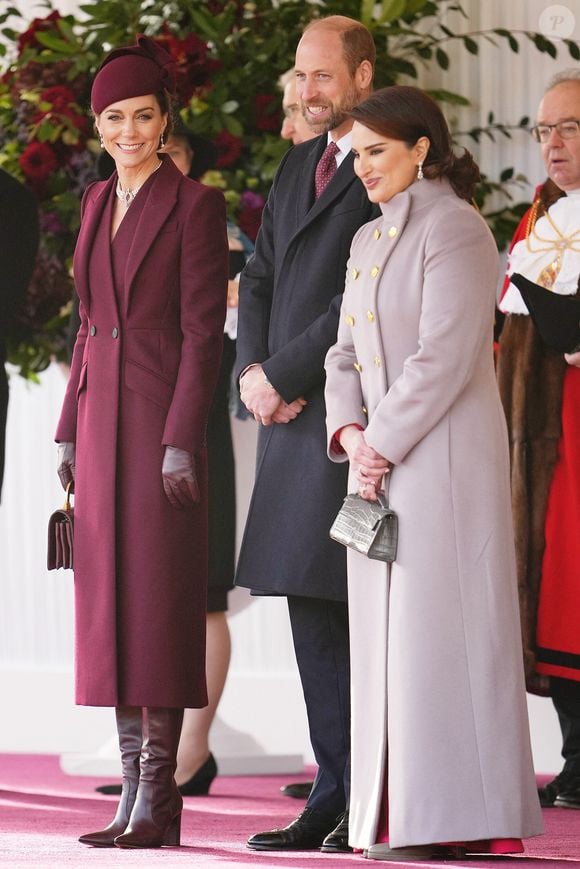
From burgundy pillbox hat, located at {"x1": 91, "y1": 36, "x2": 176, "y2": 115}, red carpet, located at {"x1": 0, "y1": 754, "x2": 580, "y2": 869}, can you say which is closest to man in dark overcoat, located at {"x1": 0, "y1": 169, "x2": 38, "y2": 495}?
red carpet, located at {"x1": 0, "y1": 754, "x2": 580, "y2": 869}

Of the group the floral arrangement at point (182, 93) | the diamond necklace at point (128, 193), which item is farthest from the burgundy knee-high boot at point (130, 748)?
the floral arrangement at point (182, 93)

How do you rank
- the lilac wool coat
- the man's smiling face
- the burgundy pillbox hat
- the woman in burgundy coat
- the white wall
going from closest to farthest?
1. the lilac wool coat
2. the woman in burgundy coat
3. the burgundy pillbox hat
4. the man's smiling face
5. the white wall

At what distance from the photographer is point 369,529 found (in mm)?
2889

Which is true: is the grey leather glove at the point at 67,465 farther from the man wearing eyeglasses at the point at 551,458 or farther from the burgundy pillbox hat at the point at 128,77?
the man wearing eyeglasses at the point at 551,458

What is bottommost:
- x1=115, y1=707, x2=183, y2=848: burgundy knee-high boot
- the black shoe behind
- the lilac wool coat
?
the black shoe behind

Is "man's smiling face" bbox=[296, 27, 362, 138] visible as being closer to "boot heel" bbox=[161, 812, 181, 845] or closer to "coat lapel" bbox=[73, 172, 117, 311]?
"coat lapel" bbox=[73, 172, 117, 311]

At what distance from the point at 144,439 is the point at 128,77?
2.37ft

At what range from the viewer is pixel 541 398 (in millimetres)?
4133

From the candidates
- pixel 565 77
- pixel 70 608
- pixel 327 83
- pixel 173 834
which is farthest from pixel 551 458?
pixel 70 608

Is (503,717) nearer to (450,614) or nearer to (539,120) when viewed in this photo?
(450,614)

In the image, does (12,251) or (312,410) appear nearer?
(312,410)

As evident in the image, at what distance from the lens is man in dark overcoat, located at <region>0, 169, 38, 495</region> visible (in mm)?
4410

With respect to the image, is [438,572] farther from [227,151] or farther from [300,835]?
[227,151]

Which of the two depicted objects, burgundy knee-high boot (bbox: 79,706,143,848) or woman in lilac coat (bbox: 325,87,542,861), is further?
burgundy knee-high boot (bbox: 79,706,143,848)
